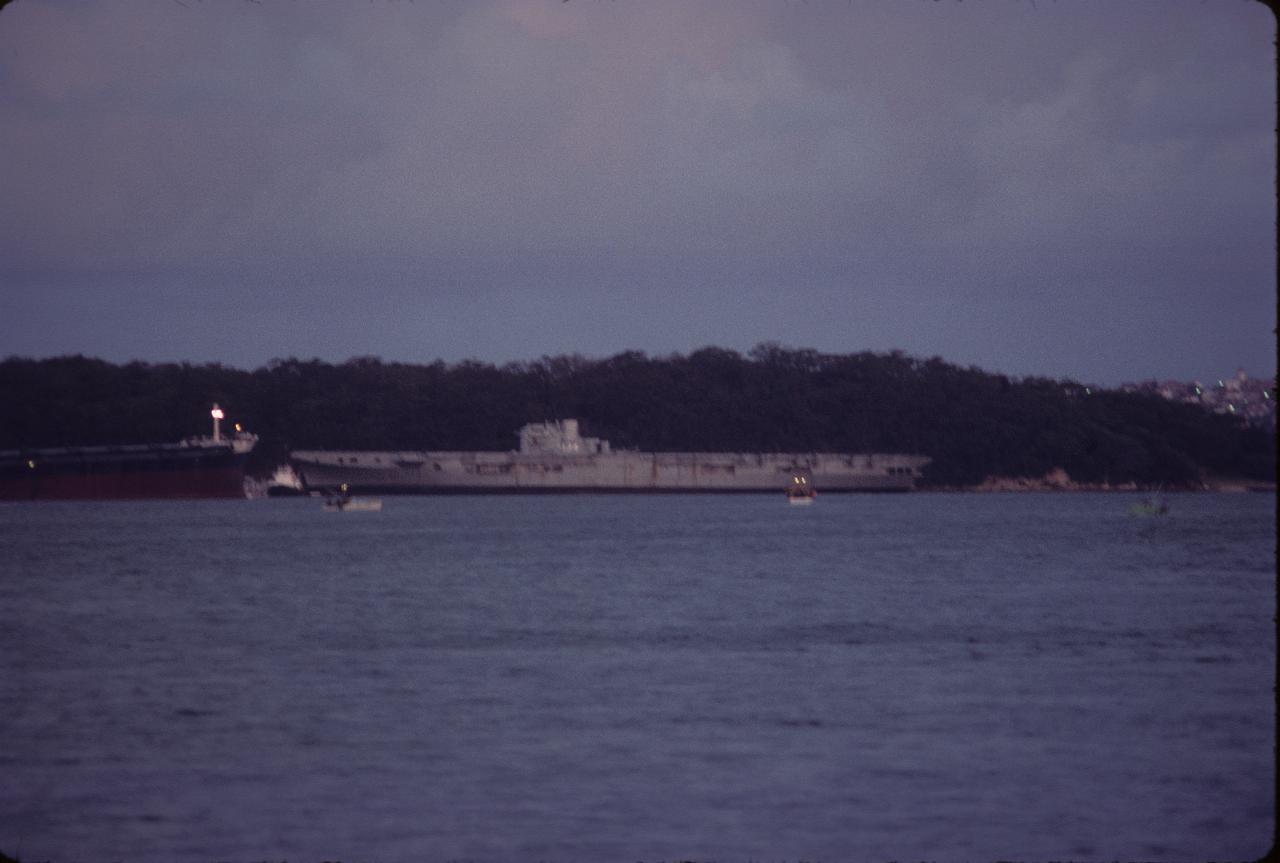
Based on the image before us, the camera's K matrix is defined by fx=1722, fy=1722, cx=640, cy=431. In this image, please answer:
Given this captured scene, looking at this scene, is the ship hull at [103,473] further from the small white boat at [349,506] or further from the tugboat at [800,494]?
the tugboat at [800,494]

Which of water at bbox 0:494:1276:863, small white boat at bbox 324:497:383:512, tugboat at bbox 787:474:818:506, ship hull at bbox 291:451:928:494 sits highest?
ship hull at bbox 291:451:928:494

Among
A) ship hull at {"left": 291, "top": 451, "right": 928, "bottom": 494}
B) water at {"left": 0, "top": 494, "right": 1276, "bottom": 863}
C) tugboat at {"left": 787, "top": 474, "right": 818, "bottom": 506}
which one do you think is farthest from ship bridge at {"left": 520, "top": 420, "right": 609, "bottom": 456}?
water at {"left": 0, "top": 494, "right": 1276, "bottom": 863}

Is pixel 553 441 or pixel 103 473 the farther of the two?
pixel 553 441

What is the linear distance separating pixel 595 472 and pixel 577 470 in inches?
67.2

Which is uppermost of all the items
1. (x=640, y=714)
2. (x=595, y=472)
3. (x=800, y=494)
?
(x=595, y=472)

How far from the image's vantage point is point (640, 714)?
19.0 meters

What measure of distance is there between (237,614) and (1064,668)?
16.5 metres

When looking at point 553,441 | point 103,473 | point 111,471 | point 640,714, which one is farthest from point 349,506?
point 640,714

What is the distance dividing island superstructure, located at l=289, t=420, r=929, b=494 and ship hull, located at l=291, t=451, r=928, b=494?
74 mm

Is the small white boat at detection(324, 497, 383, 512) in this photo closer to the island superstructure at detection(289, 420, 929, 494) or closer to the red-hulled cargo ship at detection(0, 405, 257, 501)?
the red-hulled cargo ship at detection(0, 405, 257, 501)

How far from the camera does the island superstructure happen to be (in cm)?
12644

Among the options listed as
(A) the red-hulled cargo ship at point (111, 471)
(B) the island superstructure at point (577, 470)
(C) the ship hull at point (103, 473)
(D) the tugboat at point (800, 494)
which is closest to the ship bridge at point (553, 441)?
(B) the island superstructure at point (577, 470)

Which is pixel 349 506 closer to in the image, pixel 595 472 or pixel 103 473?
pixel 103 473

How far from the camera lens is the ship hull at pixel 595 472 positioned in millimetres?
126375
